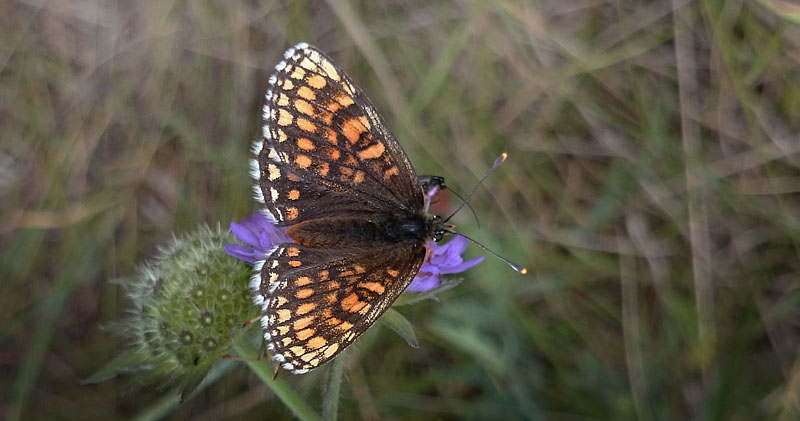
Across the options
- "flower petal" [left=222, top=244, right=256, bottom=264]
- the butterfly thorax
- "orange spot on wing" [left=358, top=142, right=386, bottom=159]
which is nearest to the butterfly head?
the butterfly thorax

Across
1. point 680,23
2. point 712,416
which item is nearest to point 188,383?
point 712,416

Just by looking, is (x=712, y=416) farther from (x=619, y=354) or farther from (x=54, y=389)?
(x=54, y=389)

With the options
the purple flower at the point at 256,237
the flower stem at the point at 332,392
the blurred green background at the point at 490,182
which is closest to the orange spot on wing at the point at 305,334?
the flower stem at the point at 332,392

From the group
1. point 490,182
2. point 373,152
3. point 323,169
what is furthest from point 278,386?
point 490,182

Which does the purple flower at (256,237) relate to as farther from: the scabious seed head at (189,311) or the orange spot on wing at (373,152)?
the orange spot on wing at (373,152)

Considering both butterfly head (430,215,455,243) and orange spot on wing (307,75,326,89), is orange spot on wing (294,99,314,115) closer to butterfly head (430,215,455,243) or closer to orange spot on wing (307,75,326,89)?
orange spot on wing (307,75,326,89)

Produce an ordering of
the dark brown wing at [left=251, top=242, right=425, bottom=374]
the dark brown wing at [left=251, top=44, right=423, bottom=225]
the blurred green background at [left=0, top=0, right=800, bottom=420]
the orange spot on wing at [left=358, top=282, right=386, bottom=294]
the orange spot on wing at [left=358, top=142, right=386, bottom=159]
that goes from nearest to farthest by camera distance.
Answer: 1. the dark brown wing at [left=251, top=242, right=425, bottom=374]
2. the orange spot on wing at [left=358, top=282, right=386, bottom=294]
3. the dark brown wing at [left=251, top=44, right=423, bottom=225]
4. the orange spot on wing at [left=358, top=142, right=386, bottom=159]
5. the blurred green background at [left=0, top=0, right=800, bottom=420]
